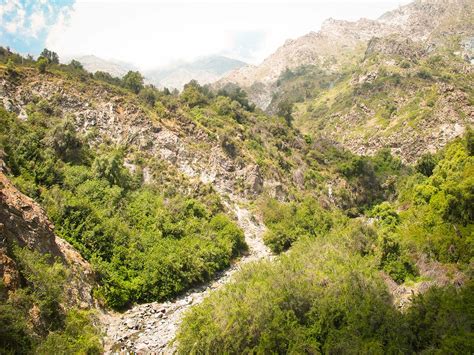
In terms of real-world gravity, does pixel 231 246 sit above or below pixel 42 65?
below

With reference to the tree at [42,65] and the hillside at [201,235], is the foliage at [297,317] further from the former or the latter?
the tree at [42,65]

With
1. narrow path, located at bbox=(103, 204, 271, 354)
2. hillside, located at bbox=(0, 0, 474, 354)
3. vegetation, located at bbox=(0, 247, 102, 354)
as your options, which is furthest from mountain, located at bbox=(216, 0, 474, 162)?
vegetation, located at bbox=(0, 247, 102, 354)

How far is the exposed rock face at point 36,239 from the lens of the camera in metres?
20.3

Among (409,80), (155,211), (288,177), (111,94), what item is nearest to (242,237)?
(155,211)

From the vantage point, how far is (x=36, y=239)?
21812 mm

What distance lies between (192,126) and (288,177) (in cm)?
1773

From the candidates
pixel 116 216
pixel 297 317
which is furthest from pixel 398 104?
pixel 297 317

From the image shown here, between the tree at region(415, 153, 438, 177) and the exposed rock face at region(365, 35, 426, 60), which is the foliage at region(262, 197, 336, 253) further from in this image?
the exposed rock face at region(365, 35, 426, 60)

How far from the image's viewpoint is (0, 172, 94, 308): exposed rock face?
20281mm

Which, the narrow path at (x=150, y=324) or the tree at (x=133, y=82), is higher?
the tree at (x=133, y=82)

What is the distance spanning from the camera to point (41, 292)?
18531 millimetres

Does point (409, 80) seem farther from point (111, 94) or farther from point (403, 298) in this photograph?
point (403, 298)

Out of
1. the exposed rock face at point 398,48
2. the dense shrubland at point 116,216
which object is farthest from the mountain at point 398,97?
the dense shrubland at point 116,216

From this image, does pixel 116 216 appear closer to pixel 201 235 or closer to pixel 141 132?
pixel 201 235
